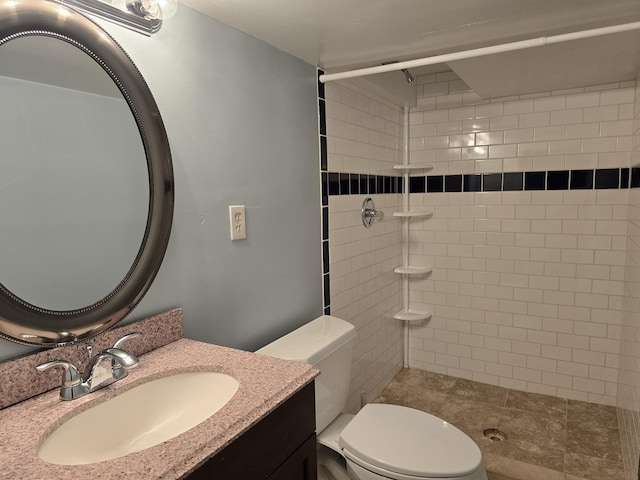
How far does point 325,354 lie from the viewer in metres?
1.72

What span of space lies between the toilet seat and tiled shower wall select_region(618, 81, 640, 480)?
2.58 feet

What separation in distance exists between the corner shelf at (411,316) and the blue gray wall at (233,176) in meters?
1.17

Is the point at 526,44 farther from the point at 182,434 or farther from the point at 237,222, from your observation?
the point at 182,434

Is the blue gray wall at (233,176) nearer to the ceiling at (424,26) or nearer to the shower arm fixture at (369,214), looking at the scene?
the ceiling at (424,26)

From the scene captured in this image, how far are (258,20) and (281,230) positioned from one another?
0.79 meters

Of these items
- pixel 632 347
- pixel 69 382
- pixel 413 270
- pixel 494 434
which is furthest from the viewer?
pixel 413 270

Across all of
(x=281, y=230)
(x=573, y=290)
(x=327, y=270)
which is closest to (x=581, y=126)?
(x=573, y=290)

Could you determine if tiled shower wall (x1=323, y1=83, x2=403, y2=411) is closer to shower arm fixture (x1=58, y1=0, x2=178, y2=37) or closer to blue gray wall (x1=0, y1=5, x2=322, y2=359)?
blue gray wall (x1=0, y1=5, x2=322, y2=359)

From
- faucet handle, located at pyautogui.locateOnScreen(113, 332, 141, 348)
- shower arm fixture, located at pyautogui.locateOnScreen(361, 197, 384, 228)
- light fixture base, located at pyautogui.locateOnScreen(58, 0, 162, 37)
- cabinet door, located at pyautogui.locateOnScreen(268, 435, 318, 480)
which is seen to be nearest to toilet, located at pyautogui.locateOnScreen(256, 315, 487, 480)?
cabinet door, located at pyautogui.locateOnScreen(268, 435, 318, 480)

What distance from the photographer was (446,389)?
296cm

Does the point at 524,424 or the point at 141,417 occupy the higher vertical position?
the point at 141,417

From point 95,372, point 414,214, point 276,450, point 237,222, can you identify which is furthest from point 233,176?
point 414,214

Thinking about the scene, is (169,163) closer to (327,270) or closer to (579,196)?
(327,270)

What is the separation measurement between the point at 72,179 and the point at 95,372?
0.48 m
